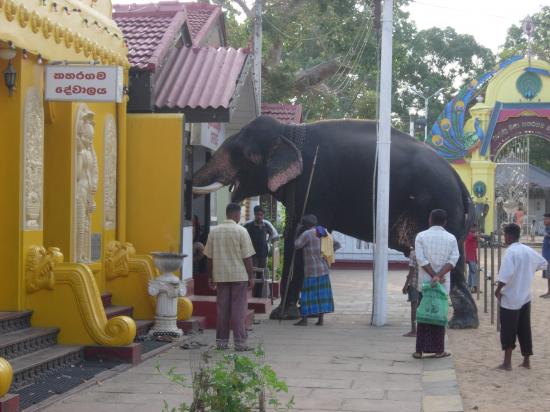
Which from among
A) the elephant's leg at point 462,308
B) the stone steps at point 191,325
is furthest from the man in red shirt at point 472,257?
the stone steps at point 191,325

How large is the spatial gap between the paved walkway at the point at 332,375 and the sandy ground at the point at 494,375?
195 millimetres

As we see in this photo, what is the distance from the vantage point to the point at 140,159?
11.8 metres

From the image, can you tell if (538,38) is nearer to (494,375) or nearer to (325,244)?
(325,244)

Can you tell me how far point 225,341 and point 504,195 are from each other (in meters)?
33.4

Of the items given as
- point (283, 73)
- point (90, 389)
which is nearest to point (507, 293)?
point (90, 389)

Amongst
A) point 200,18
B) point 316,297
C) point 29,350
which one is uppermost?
point 200,18

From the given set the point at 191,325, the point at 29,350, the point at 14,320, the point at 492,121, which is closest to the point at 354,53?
the point at 492,121

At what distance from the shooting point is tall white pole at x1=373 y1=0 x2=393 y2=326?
41.7 ft

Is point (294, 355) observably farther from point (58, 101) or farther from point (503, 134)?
point (503, 134)

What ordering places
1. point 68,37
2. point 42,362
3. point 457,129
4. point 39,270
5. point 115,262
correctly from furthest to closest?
point 457,129 < point 115,262 < point 68,37 < point 39,270 < point 42,362

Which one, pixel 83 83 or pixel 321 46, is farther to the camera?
pixel 321 46

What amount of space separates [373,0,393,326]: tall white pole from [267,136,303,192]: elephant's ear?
123 cm

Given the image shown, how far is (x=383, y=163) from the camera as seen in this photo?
41.6ft

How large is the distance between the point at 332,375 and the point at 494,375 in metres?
1.65
